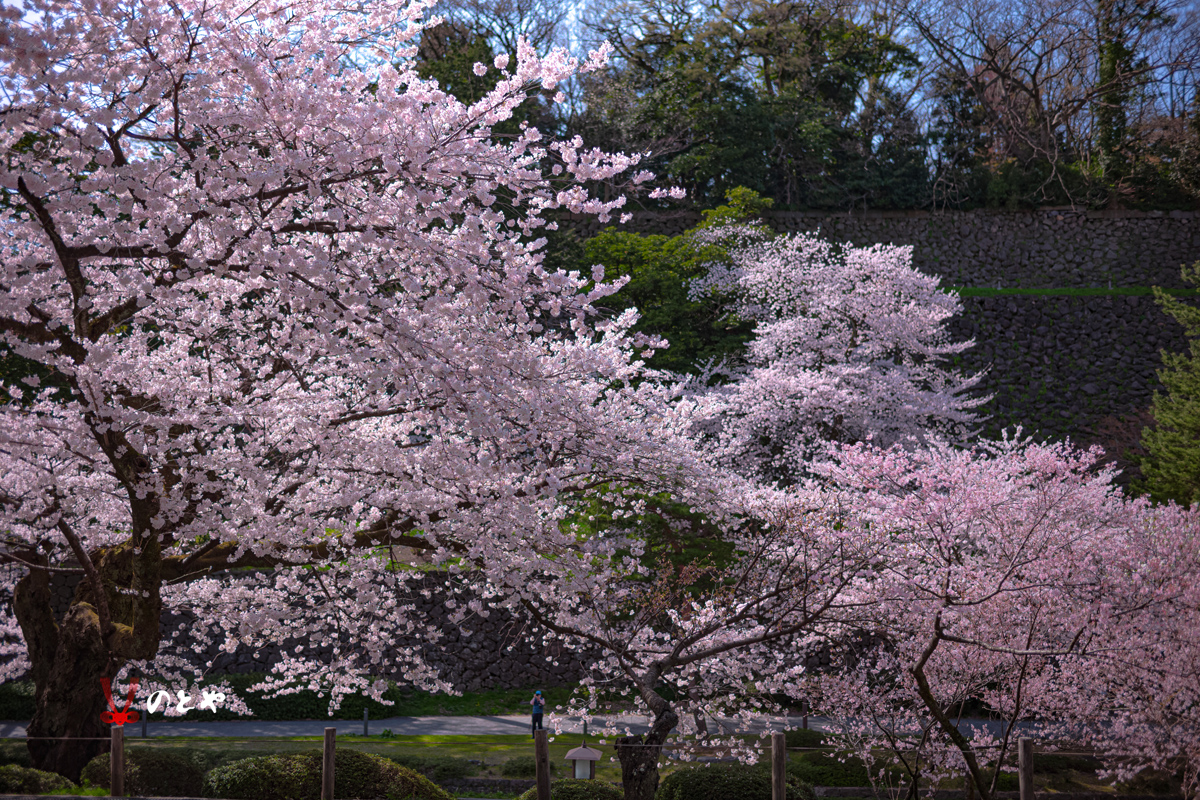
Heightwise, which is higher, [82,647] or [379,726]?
[82,647]

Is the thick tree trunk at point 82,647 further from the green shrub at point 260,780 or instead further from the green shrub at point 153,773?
the green shrub at point 260,780

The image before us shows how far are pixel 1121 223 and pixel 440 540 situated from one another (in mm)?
31890

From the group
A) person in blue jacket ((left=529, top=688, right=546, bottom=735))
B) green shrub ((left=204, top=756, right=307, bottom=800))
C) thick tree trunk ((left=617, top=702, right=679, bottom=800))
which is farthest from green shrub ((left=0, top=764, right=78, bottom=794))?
person in blue jacket ((left=529, top=688, right=546, bottom=735))

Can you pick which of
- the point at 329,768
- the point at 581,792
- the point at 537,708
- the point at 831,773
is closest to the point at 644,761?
the point at 581,792

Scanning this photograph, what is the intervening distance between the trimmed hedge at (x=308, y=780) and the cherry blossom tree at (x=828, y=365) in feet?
35.9

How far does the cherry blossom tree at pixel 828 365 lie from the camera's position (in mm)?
20344

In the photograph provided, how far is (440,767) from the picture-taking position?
38.6ft

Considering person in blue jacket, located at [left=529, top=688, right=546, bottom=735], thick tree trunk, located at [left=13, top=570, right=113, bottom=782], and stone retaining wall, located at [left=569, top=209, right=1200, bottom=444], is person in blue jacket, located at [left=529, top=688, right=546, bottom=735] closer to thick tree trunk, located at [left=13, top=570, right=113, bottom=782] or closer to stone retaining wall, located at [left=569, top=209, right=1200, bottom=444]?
thick tree trunk, located at [left=13, top=570, right=113, bottom=782]

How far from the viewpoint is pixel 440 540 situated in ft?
27.2

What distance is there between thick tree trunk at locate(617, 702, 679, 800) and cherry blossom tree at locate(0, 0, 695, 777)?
178 cm

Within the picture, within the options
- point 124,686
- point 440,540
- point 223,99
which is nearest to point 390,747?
point 124,686

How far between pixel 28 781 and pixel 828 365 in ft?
57.8

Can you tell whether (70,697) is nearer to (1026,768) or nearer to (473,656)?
(1026,768)

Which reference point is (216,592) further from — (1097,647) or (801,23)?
(801,23)
